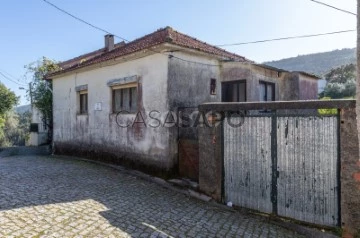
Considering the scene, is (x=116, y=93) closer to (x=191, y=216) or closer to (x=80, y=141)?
(x=80, y=141)

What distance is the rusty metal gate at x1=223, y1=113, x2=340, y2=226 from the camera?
5.35 meters

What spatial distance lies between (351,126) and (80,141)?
10.8 meters

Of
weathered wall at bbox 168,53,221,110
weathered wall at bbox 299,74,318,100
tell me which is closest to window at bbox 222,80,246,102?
weathered wall at bbox 168,53,221,110

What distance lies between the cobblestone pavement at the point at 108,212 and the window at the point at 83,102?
15.7ft

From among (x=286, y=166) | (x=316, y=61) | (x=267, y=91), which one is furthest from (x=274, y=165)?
(x=316, y=61)

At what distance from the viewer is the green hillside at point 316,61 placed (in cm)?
5428

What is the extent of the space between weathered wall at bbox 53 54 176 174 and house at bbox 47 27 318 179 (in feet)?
0.10

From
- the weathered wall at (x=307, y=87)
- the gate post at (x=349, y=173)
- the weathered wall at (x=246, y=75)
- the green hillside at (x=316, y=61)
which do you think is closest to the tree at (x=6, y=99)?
the weathered wall at (x=246, y=75)

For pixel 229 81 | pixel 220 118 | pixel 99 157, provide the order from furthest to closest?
1. pixel 99 157
2. pixel 229 81
3. pixel 220 118

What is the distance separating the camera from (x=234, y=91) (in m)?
11.0

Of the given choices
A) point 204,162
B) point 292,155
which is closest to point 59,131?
point 204,162

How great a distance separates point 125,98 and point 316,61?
186ft

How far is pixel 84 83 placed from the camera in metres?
12.5

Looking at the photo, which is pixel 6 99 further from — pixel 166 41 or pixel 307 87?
pixel 307 87
